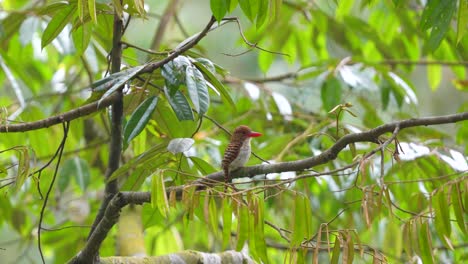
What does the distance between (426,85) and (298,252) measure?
6329 millimetres

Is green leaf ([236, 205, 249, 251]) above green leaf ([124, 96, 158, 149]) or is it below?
below

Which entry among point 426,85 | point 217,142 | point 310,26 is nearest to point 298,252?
point 217,142

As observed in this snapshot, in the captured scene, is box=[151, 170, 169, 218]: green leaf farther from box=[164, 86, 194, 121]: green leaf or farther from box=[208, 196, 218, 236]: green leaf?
box=[164, 86, 194, 121]: green leaf

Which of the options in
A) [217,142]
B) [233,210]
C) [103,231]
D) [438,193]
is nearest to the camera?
[233,210]

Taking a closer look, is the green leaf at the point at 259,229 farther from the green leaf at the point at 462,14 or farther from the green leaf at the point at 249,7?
the green leaf at the point at 462,14

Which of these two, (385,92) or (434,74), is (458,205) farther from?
(434,74)

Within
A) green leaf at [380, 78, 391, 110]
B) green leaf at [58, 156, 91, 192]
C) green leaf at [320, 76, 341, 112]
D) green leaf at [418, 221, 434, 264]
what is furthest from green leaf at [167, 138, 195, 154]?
green leaf at [380, 78, 391, 110]

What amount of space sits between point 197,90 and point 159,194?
12.0 inches

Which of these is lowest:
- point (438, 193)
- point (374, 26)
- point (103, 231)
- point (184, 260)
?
point (184, 260)

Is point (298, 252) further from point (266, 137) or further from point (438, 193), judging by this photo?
point (266, 137)

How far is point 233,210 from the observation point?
144 cm

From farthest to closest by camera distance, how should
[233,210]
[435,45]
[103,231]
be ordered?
[435,45]
[103,231]
[233,210]

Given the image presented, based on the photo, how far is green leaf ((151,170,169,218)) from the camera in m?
1.42

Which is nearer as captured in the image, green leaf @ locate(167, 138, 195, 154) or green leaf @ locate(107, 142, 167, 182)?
green leaf @ locate(167, 138, 195, 154)
